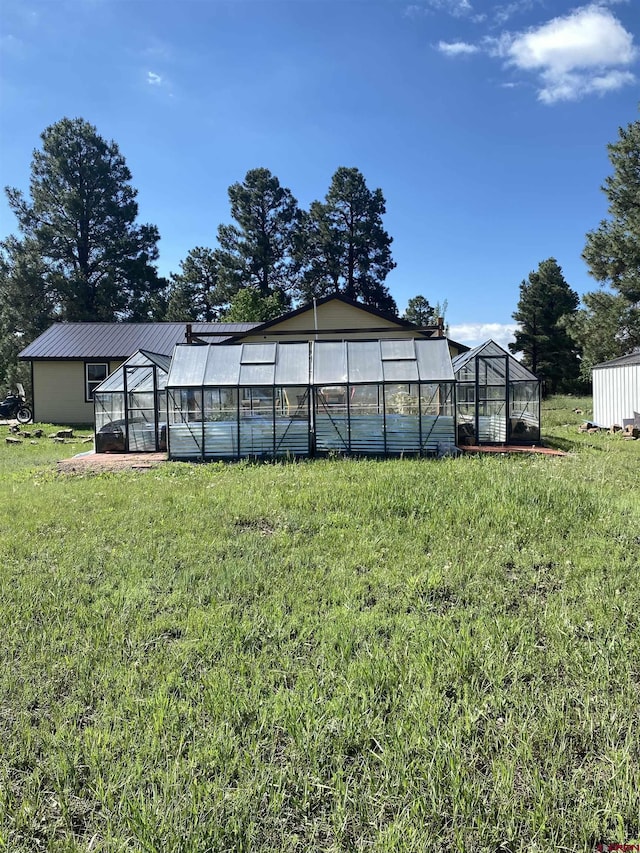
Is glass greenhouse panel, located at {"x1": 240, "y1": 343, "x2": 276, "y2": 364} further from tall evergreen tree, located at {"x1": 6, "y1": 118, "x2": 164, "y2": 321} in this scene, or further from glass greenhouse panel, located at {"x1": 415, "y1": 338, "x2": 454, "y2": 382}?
tall evergreen tree, located at {"x1": 6, "y1": 118, "x2": 164, "y2": 321}

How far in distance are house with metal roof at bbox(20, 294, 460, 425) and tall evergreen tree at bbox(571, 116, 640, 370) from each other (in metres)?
8.60

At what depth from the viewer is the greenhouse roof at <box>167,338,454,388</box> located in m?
11.4

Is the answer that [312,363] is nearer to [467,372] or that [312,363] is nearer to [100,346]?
[467,372]

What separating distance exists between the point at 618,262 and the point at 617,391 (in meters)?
11.9

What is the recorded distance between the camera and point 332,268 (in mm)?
41531

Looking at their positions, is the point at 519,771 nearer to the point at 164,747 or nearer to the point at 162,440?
the point at 164,747

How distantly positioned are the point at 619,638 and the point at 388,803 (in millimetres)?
2045

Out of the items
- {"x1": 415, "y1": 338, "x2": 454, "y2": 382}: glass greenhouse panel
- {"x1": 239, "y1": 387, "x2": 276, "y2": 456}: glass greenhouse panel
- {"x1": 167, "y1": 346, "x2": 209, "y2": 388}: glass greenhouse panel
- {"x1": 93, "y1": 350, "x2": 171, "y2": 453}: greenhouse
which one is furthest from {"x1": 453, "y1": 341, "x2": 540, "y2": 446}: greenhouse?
{"x1": 93, "y1": 350, "x2": 171, "y2": 453}: greenhouse

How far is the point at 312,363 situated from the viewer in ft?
39.2

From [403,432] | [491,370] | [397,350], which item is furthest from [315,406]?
[491,370]

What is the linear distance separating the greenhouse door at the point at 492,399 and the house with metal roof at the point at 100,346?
7041 mm

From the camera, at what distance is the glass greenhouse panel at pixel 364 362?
1145cm

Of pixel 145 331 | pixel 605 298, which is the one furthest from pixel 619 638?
pixel 605 298

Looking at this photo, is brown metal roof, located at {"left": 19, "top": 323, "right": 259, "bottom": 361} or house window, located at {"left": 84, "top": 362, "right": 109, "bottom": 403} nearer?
brown metal roof, located at {"left": 19, "top": 323, "right": 259, "bottom": 361}
